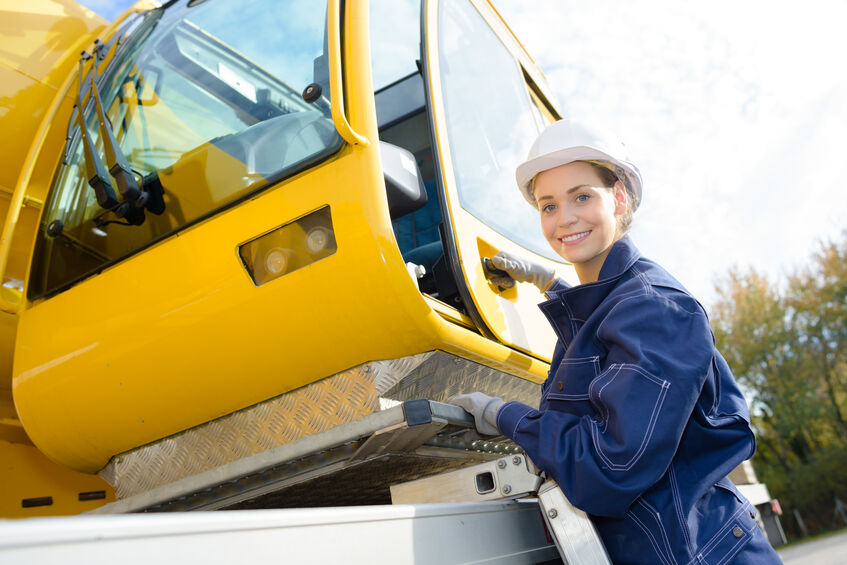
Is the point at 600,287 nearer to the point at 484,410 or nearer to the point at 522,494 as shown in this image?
the point at 484,410

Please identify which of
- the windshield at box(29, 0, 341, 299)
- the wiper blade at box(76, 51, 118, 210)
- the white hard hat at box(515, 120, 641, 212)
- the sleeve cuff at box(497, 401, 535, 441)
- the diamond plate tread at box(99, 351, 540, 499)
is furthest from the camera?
the wiper blade at box(76, 51, 118, 210)

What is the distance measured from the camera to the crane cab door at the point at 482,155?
2119 millimetres

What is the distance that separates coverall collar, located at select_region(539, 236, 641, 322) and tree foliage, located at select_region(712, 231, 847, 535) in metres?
24.4

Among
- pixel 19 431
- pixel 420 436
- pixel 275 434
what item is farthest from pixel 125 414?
pixel 420 436

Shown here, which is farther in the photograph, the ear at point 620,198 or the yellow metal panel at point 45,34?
the yellow metal panel at point 45,34

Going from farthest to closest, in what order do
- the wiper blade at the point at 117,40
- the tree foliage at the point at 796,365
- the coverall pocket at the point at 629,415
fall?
the tree foliage at the point at 796,365
the wiper blade at the point at 117,40
the coverall pocket at the point at 629,415

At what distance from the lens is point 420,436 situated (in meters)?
1.65

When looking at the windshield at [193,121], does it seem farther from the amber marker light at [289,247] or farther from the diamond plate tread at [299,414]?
the diamond plate tread at [299,414]

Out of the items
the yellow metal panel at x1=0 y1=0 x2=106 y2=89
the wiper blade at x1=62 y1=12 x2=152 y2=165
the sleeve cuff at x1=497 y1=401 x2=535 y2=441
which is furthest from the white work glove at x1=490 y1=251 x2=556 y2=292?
the yellow metal panel at x1=0 y1=0 x2=106 y2=89

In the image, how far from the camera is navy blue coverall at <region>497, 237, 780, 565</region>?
50.8 inches

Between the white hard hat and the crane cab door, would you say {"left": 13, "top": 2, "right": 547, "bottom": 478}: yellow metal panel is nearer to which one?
the crane cab door

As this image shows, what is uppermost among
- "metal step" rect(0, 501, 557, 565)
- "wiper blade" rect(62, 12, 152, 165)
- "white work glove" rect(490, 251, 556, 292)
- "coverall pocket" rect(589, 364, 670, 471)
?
"wiper blade" rect(62, 12, 152, 165)

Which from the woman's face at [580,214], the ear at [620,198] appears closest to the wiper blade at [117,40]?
the woman's face at [580,214]

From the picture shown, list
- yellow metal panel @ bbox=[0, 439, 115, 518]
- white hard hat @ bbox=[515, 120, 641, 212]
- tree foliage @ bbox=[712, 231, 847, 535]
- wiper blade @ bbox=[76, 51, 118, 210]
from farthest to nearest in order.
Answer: tree foliage @ bbox=[712, 231, 847, 535] < yellow metal panel @ bbox=[0, 439, 115, 518] < wiper blade @ bbox=[76, 51, 118, 210] < white hard hat @ bbox=[515, 120, 641, 212]
